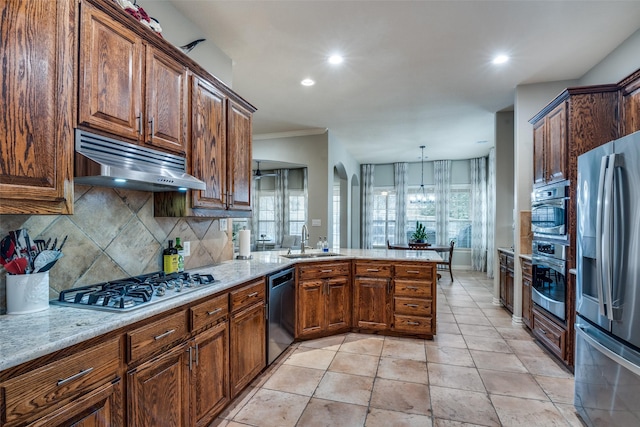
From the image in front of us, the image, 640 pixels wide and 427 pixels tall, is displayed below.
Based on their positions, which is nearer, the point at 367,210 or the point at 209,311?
the point at 209,311

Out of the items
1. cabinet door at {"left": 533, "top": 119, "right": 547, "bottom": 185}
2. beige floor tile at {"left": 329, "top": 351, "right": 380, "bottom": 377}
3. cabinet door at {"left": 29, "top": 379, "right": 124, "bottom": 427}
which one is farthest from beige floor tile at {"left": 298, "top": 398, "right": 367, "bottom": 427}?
cabinet door at {"left": 533, "top": 119, "right": 547, "bottom": 185}

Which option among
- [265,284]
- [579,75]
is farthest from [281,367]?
[579,75]

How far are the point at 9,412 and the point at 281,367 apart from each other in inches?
81.2

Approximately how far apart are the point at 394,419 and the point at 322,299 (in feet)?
4.81

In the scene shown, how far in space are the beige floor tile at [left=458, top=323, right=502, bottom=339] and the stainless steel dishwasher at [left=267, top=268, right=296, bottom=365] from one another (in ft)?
6.71

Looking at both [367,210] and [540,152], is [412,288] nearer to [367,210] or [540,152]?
[540,152]

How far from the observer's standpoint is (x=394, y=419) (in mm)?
2057

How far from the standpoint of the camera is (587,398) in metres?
1.91

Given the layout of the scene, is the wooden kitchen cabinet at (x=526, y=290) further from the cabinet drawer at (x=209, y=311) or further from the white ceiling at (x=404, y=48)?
the cabinet drawer at (x=209, y=311)

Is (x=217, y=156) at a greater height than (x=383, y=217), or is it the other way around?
(x=217, y=156)

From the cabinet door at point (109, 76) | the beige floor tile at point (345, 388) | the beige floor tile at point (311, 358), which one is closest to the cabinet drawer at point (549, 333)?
the beige floor tile at point (345, 388)

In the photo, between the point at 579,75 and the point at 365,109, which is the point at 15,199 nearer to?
the point at 365,109

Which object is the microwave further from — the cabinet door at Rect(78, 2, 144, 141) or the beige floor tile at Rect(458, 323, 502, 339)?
the cabinet door at Rect(78, 2, 144, 141)

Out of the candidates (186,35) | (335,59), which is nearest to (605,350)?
(335,59)
